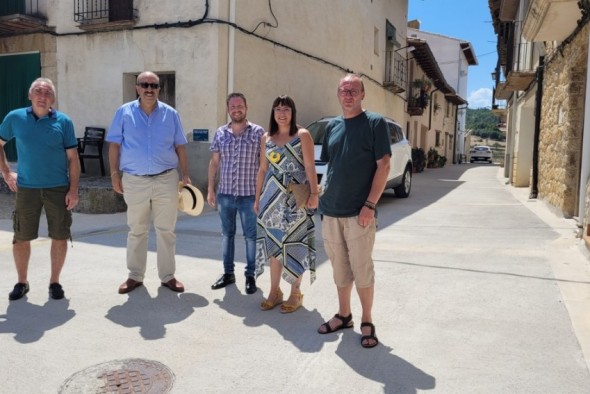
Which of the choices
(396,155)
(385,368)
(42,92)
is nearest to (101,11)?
(396,155)

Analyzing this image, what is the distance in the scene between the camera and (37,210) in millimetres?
3898

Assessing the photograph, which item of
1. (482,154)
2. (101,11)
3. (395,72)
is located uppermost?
(395,72)

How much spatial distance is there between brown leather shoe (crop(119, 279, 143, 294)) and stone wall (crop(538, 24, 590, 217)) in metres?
6.22

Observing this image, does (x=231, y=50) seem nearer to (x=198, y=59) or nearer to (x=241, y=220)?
(x=198, y=59)

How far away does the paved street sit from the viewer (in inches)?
105

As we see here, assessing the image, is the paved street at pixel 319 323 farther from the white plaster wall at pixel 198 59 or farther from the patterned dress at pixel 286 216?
the white plaster wall at pixel 198 59

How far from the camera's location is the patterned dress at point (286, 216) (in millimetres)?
3562

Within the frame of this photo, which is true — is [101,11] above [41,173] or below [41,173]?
above

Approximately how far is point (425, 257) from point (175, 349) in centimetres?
308

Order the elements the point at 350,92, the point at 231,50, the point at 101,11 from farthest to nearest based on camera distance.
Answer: the point at 101,11
the point at 231,50
the point at 350,92

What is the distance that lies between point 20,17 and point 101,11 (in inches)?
61.3

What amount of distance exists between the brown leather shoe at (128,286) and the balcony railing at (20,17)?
27.0 feet

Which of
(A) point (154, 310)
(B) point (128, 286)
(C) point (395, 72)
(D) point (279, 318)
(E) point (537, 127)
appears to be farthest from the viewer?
(C) point (395, 72)

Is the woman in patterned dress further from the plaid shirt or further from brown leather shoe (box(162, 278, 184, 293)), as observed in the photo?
brown leather shoe (box(162, 278, 184, 293))
